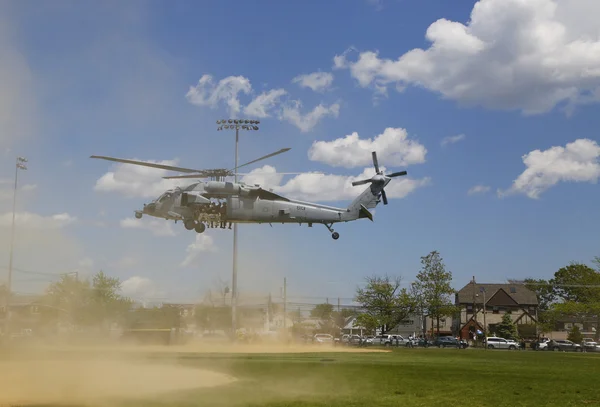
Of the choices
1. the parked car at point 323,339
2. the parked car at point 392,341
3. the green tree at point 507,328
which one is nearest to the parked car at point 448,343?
the parked car at point 392,341

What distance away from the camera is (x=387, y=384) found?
42.9m

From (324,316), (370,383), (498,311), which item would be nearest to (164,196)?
(370,383)

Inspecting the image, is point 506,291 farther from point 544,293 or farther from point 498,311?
point 544,293

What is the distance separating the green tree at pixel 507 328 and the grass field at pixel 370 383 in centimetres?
7839

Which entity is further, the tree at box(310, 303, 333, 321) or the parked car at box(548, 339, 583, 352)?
the tree at box(310, 303, 333, 321)

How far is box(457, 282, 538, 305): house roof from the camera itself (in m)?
150

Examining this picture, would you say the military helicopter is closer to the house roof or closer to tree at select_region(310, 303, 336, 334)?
tree at select_region(310, 303, 336, 334)

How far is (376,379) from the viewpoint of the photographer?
45312mm

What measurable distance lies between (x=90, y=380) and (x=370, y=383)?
20.4 metres

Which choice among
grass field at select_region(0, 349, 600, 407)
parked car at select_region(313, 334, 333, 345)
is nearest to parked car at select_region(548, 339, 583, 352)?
parked car at select_region(313, 334, 333, 345)

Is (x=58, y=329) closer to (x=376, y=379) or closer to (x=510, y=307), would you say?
(x=376, y=379)

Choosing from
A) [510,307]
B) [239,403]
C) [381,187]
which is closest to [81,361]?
[239,403]

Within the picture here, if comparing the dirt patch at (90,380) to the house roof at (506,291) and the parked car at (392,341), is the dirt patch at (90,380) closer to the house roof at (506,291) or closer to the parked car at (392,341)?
the parked car at (392,341)

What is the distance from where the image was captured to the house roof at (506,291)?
150 metres
